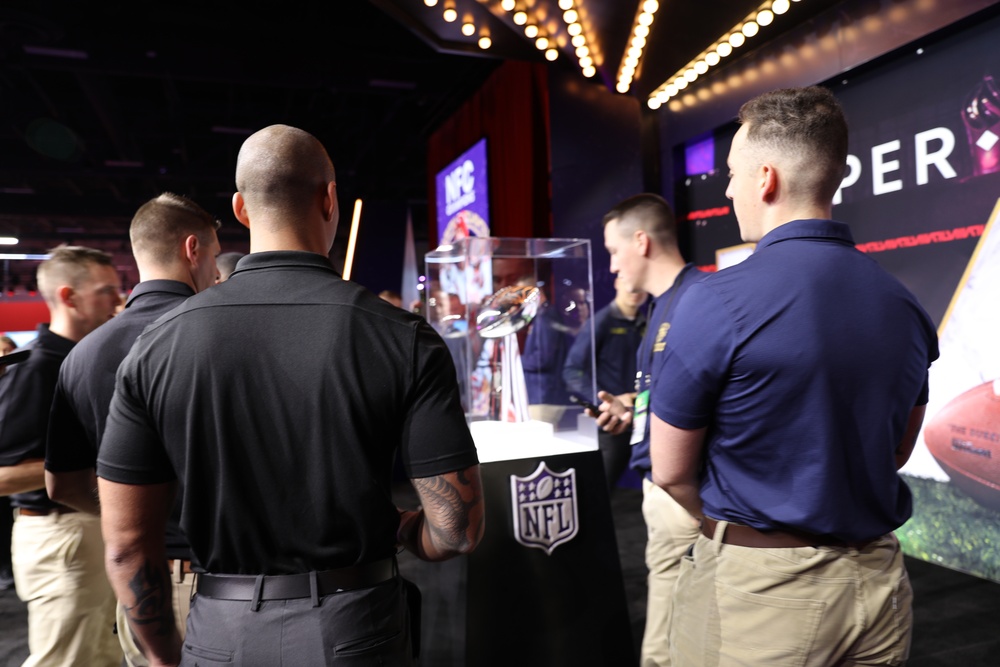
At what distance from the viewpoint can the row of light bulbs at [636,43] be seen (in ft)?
14.0

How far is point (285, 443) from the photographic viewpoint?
1.14 meters

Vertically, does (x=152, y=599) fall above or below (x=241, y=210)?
below

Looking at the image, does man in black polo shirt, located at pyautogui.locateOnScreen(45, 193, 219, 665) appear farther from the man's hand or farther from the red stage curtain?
the red stage curtain

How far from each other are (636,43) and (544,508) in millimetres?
3606

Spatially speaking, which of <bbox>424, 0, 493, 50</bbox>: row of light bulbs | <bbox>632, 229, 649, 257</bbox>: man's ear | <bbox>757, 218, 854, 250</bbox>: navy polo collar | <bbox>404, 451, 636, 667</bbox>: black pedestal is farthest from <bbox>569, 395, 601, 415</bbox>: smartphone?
<bbox>424, 0, 493, 50</bbox>: row of light bulbs

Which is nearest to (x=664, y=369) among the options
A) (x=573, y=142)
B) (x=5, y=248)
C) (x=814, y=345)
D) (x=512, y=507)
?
(x=814, y=345)

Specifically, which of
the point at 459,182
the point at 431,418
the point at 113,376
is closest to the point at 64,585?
the point at 113,376

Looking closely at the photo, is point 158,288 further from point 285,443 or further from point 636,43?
point 636,43

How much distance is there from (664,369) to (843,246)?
0.42m

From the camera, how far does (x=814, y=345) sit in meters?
1.22

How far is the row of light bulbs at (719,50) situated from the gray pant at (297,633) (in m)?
4.18

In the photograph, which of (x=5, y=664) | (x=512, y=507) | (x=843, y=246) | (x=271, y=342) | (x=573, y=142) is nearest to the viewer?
(x=271, y=342)

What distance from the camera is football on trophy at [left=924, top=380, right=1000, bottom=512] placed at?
3.35 m

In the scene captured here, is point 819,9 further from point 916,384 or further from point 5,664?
point 5,664
